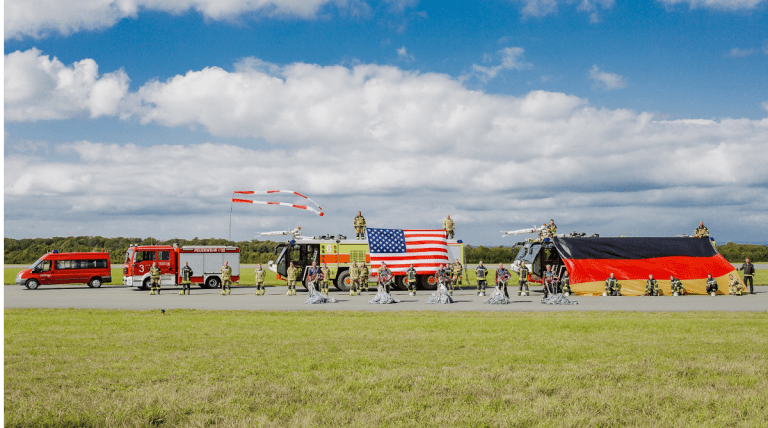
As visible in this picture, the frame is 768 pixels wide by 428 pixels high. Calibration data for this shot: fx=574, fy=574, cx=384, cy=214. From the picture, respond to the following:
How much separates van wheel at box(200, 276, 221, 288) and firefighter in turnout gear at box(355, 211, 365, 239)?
310 inches

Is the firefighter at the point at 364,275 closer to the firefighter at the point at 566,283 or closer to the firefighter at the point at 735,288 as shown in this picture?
the firefighter at the point at 566,283

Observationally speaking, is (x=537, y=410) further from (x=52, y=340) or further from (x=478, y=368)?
(x=52, y=340)

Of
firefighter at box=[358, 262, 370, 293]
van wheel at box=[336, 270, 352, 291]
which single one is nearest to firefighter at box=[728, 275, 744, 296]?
firefighter at box=[358, 262, 370, 293]

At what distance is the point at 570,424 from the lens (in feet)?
17.6

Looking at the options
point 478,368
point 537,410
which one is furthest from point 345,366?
point 537,410

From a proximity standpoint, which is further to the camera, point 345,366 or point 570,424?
point 345,366

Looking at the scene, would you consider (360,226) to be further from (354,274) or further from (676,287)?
(676,287)

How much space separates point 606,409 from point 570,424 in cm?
69

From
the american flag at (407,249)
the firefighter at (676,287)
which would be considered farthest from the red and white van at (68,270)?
the firefighter at (676,287)

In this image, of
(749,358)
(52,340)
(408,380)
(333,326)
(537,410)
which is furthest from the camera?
(333,326)

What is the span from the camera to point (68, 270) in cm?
3109

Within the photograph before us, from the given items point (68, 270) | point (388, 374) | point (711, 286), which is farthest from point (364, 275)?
point (388, 374)

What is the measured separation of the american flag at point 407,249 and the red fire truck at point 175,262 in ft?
26.1

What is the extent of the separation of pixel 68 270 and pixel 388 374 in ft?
96.4
